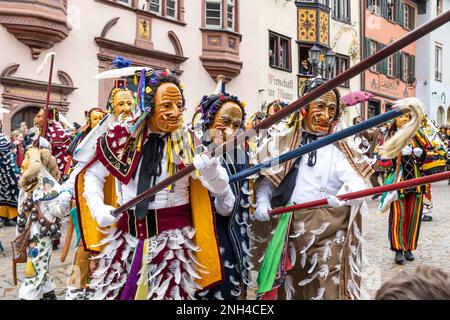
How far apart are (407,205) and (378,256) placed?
31.0 inches

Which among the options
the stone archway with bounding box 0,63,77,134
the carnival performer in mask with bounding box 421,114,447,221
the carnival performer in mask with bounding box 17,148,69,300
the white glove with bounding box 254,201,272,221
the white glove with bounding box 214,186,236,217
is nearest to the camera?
the white glove with bounding box 214,186,236,217

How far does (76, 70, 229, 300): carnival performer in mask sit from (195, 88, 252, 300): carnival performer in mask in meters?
0.22

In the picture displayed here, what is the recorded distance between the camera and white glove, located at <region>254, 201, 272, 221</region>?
373 centimetres

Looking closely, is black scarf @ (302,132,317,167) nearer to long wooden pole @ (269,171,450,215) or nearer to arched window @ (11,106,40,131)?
long wooden pole @ (269,171,450,215)

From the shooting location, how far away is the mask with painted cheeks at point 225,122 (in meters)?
3.81

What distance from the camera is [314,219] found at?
3678 millimetres

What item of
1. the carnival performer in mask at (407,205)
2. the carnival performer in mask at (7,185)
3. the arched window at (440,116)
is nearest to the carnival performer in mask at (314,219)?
the carnival performer in mask at (407,205)

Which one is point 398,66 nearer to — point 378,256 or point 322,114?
point 378,256

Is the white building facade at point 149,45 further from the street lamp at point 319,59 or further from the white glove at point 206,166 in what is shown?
the white glove at point 206,166

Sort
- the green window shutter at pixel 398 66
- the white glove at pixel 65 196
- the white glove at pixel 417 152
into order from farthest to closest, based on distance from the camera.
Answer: the green window shutter at pixel 398 66 < the white glove at pixel 417 152 < the white glove at pixel 65 196

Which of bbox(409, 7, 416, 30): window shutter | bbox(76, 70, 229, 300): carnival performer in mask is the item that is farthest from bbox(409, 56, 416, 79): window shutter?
bbox(76, 70, 229, 300): carnival performer in mask

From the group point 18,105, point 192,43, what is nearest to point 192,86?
point 192,43

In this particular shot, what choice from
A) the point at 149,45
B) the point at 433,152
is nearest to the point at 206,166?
the point at 433,152

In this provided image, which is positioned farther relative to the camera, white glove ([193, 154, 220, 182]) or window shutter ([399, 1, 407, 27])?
window shutter ([399, 1, 407, 27])
